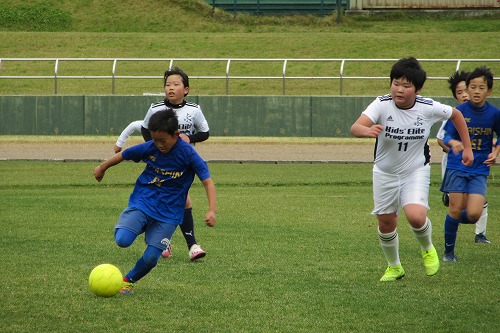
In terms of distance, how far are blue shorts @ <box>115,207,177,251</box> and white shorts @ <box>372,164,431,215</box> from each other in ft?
6.08

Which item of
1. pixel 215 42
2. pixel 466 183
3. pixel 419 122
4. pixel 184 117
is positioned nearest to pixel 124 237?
pixel 184 117

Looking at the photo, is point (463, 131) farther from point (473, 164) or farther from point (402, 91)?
point (473, 164)

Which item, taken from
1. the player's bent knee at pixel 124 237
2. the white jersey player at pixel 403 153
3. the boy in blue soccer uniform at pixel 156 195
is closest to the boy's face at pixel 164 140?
the boy in blue soccer uniform at pixel 156 195

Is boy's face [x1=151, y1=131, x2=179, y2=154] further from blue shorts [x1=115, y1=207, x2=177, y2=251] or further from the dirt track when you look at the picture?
the dirt track

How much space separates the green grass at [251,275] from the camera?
6.17 meters

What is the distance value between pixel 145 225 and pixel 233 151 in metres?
17.2

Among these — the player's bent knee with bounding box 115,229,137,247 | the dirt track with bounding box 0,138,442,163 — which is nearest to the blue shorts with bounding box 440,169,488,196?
the player's bent knee with bounding box 115,229,137,247

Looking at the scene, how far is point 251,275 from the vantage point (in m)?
7.83

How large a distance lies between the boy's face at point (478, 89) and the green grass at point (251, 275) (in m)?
1.62

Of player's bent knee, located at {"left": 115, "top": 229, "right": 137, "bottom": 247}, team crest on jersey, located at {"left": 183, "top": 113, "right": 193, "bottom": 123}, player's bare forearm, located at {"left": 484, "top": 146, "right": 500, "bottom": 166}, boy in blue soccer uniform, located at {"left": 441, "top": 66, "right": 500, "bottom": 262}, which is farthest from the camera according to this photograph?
team crest on jersey, located at {"left": 183, "top": 113, "right": 193, "bottom": 123}

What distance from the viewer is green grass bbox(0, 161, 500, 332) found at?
243 inches

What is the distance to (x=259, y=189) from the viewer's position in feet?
52.1

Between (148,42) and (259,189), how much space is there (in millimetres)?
24814

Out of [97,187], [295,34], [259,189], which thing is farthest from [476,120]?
[295,34]
